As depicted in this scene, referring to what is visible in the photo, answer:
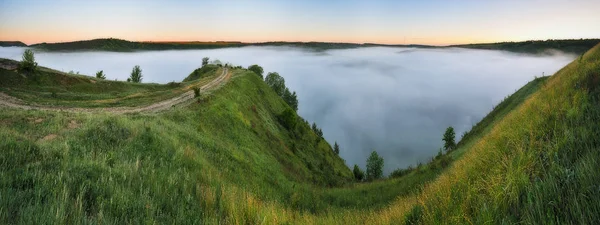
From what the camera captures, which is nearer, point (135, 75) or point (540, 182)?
point (540, 182)

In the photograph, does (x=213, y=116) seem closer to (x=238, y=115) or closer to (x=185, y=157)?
(x=238, y=115)

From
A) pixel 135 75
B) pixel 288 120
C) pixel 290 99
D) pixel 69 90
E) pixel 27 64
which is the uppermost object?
pixel 27 64

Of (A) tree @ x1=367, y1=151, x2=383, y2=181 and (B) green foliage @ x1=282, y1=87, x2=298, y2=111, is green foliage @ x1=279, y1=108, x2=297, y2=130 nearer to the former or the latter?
(A) tree @ x1=367, y1=151, x2=383, y2=181

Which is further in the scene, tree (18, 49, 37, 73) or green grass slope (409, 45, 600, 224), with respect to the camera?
tree (18, 49, 37, 73)

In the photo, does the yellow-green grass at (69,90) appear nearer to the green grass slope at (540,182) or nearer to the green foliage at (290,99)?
the green grass slope at (540,182)

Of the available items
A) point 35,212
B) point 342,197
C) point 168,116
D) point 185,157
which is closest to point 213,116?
point 168,116

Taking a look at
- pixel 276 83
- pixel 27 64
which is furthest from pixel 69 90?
pixel 276 83

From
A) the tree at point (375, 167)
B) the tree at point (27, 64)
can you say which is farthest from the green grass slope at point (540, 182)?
the tree at point (375, 167)

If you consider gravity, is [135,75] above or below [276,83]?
above

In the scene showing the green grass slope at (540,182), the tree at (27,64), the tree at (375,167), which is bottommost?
the tree at (375,167)

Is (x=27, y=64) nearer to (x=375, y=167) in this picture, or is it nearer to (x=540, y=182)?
(x=540, y=182)

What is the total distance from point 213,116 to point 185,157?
2199cm

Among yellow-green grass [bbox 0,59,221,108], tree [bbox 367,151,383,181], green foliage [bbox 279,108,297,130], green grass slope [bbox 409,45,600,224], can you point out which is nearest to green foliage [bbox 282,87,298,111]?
tree [bbox 367,151,383,181]

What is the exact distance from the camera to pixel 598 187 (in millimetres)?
3361
